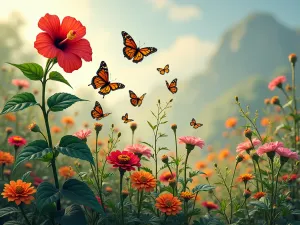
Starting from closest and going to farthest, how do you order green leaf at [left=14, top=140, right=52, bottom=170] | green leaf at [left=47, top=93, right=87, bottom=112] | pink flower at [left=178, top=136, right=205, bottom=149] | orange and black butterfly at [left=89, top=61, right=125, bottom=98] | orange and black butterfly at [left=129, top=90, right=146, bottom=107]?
1. green leaf at [left=14, top=140, right=52, bottom=170]
2. green leaf at [left=47, top=93, right=87, bottom=112]
3. orange and black butterfly at [left=89, top=61, right=125, bottom=98]
4. pink flower at [left=178, top=136, right=205, bottom=149]
5. orange and black butterfly at [left=129, top=90, right=146, bottom=107]

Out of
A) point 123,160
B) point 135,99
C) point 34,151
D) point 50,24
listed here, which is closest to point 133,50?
point 135,99

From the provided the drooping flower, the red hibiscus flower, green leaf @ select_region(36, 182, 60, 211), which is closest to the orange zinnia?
the drooping flower

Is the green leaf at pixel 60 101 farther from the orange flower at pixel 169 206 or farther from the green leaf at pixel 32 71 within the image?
the orange flower at pixel 169 206

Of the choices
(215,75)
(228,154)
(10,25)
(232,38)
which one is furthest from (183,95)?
(228,154)

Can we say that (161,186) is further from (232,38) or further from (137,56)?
(232,38)

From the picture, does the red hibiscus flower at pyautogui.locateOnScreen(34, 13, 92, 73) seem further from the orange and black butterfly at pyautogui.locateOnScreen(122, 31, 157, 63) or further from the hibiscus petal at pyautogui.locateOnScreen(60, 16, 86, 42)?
the orange and black butterfly at pyautogui.locateOnScreen(122, 31, 157, 63)

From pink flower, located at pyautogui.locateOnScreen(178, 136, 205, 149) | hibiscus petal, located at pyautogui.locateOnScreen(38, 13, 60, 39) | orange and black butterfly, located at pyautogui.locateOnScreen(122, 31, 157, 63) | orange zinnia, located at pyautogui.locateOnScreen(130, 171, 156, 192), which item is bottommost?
orange zinnia, located at pyautogui.locateOnScreen(130, 171, 156, 192)
